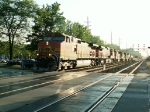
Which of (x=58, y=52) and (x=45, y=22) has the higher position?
(x=45, y=22)

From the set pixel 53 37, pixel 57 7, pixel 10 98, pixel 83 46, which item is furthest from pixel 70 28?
pixel 10 98

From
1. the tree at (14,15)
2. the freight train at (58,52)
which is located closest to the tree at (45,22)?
the tree at (14,15)

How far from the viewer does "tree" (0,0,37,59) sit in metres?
46.1

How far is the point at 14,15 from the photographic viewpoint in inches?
1844

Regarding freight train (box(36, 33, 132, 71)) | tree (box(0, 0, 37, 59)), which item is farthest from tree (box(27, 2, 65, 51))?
freight train (box(36, 33, 132, 71))

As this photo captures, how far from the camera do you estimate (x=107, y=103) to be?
11.1 m

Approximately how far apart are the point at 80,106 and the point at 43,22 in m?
37.9

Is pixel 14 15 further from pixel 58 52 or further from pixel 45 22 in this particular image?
pixel 58 52

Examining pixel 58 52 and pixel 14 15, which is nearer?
pixel 58 52

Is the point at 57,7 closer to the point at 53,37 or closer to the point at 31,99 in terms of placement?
the point at 53,37

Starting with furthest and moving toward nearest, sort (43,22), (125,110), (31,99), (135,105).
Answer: (43,22)
(31,99)
(135,105)
(125,110)

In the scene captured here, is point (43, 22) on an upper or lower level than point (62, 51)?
upper

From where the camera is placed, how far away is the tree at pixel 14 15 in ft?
151

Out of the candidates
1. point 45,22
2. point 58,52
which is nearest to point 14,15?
point 45,22
